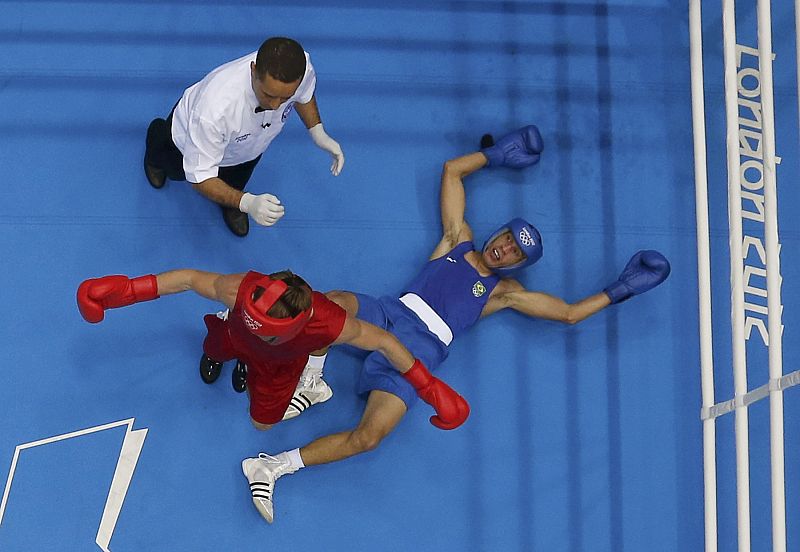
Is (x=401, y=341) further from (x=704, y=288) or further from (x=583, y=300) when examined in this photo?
(x=704, y=288)

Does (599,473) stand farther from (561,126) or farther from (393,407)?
(561,126)

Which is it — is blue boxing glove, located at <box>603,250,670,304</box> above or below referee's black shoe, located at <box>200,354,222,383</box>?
above

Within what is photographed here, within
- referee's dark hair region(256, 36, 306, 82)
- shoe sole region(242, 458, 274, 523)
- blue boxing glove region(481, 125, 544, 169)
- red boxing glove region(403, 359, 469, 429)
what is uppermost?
referee's dark hair region(256, 36, 306, 82)

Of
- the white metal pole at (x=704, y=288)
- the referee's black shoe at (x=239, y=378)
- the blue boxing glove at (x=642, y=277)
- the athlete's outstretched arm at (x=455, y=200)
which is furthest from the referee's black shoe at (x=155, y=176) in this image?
the white metal pole at (x=704, y=288)

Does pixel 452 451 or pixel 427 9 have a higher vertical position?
pixel 427 9

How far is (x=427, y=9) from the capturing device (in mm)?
4348

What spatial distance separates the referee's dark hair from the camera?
3.06 meters

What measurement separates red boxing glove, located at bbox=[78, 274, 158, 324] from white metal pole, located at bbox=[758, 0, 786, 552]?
7.01 feet

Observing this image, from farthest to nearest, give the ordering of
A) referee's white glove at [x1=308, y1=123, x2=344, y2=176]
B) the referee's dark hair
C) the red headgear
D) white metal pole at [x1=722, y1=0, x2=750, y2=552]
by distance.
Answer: referee's white glove at [x1=308, y1=123, x2=344, y2=176] → white metal pole at [x1=722, y1=0, x2=750, y2=552] → the referee's dark hair → the red headgear

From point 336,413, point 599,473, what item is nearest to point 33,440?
point 336,413

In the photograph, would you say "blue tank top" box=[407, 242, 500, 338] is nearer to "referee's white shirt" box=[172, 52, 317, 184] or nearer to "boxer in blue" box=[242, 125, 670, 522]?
"boxer in blue" box=[242, 125, 670, 522]

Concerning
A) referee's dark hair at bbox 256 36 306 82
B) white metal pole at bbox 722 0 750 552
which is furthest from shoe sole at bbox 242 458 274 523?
white metal pole at bbox 722 0 750 552

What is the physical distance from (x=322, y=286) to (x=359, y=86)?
926 mm

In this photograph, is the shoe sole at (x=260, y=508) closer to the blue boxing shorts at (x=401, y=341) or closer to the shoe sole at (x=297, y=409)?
the shoe sole at (x=297, y=409)
